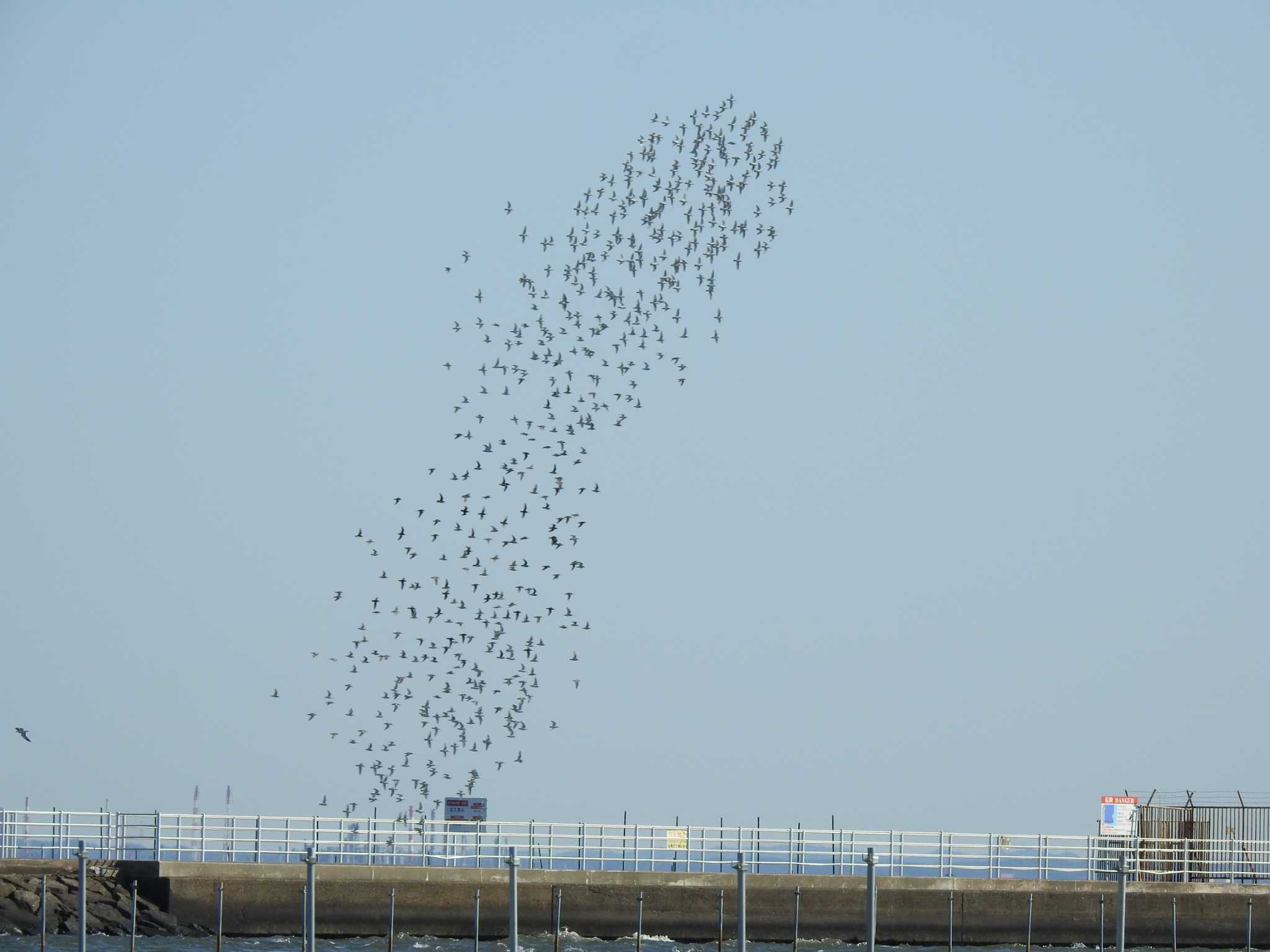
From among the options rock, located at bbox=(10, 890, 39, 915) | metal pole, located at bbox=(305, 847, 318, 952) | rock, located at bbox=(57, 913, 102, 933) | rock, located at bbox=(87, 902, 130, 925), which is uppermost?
metal pole, located at bbox=(305, 847, 318, 952)

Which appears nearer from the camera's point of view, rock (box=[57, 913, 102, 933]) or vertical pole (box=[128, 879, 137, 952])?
vertical pole (box=[128, 879, 137, 952])

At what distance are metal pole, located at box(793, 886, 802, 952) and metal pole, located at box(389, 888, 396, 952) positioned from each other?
368 inches

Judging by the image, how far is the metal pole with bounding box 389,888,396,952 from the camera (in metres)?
48.2

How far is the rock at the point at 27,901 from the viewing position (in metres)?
52.0

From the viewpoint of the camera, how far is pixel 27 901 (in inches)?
2051

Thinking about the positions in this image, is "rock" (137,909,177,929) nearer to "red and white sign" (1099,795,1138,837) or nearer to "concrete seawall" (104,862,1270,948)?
"concrete seawall" (104,862,1270,948)

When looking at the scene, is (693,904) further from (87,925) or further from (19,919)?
(19,919)

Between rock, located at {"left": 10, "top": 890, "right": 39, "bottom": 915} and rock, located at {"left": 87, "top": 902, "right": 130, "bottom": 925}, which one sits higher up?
rock, located at {"left": 10, "top": 890, "right": 39, "bottom": 915}

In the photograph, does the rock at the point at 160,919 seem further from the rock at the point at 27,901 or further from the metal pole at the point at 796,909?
the metal pole at the point at 796,909

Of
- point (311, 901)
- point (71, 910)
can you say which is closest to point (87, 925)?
point (71, 910)

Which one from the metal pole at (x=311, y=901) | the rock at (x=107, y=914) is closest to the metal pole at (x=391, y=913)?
Answer: the metal pole at (x=311, y=901)

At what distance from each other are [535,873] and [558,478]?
34.0 ft

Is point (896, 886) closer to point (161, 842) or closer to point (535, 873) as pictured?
point (535, 873)

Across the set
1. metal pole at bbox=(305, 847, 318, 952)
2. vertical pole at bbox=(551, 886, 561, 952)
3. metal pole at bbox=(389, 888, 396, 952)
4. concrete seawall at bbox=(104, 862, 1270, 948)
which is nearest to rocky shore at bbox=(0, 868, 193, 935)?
concrete seawall at bbox=(104, 862, 1270, 948)
